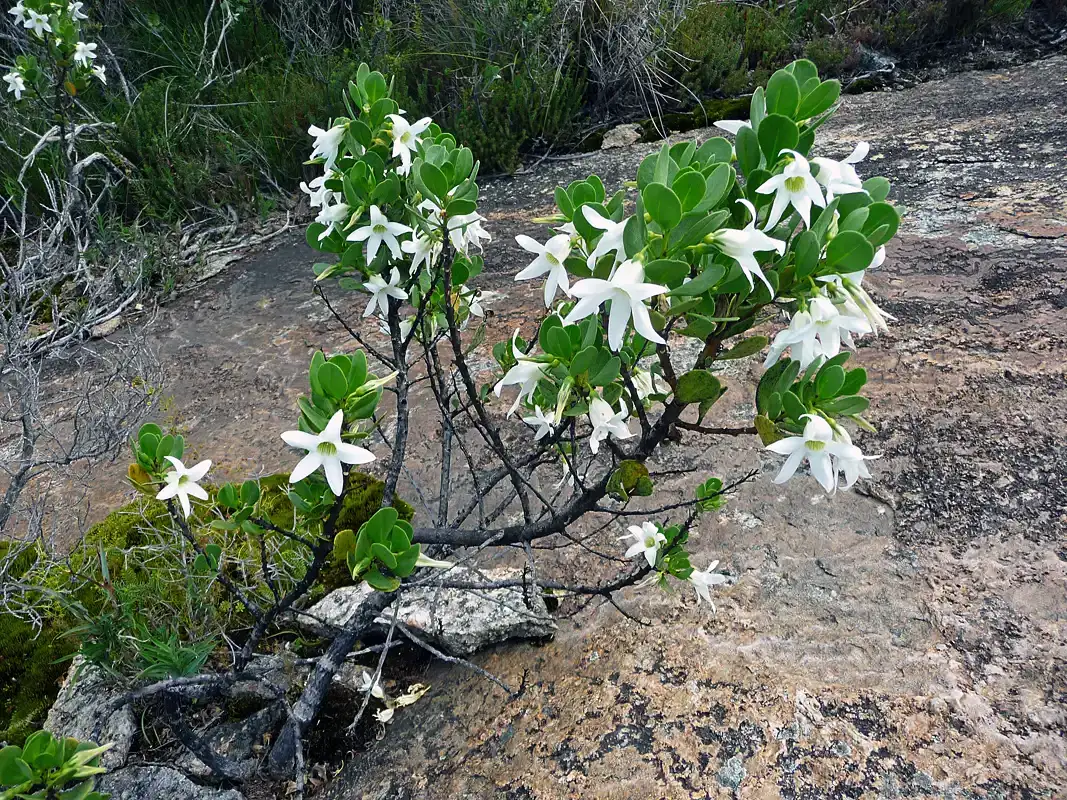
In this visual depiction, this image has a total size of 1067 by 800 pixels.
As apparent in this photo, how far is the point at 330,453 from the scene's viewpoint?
1.04 meters

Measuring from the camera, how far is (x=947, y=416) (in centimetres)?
200

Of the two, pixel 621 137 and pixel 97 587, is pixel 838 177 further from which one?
pixel 621 137

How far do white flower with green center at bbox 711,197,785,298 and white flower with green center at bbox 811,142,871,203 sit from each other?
5.2 inches

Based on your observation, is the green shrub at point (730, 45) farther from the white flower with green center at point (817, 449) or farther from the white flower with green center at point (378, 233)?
the white flower with green center at point (817, 449)

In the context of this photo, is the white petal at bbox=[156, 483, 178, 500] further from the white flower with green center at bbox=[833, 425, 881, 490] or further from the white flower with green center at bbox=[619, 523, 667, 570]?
the white flower with green center at bbox=[833, 425, 881, 490]

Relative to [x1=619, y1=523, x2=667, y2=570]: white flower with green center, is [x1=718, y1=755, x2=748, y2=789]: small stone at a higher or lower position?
lower

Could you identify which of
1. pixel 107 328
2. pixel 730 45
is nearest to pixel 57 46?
pixel 107 328

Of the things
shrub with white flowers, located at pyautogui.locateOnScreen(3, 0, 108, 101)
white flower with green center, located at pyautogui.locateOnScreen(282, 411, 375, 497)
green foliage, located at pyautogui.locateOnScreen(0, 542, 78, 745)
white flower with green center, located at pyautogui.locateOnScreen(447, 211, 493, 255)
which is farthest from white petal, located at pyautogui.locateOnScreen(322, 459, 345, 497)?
shrub with white flowers, located at pyautogui.locateOnScreen(3, 0, 108, 101)

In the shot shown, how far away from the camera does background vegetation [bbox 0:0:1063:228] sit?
15.3 ft

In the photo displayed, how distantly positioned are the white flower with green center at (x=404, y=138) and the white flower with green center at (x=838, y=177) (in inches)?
30.6

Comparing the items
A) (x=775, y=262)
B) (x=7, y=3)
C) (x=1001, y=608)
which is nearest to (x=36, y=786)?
(x=775, y=262)

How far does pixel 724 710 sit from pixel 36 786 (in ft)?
3.78

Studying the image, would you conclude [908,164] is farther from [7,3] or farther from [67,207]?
[7,3]

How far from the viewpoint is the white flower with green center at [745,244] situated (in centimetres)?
90
